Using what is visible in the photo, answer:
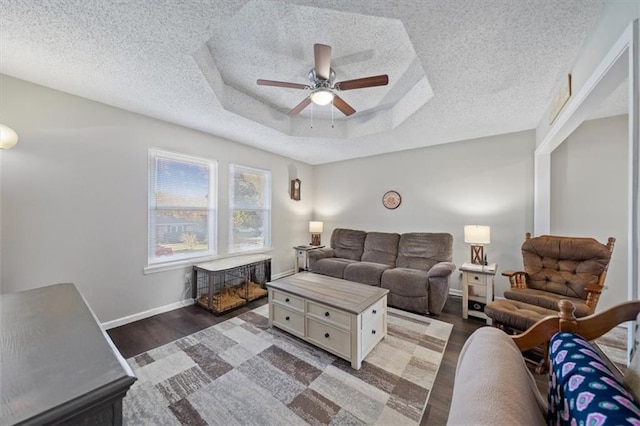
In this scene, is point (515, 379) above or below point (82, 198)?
below

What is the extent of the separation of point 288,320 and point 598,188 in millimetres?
4130

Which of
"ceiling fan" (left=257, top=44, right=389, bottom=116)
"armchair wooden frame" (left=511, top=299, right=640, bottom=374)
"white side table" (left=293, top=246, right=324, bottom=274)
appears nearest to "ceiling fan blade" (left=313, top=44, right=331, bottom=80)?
"ceiling fan" (left=257, top=44, right=389, bottom=116)

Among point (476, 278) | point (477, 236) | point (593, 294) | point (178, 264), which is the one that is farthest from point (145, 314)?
point (593, 294)

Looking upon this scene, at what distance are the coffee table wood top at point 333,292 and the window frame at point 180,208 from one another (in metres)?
1.52

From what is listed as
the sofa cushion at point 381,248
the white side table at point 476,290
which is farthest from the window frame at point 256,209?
the white side table at point 476,290

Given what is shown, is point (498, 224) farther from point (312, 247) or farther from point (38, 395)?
point (38, 395)

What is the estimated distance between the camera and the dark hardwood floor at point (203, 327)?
167 centimetres

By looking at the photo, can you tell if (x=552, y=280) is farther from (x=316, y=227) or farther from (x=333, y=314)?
(x=316, y=227)

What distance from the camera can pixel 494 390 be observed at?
2.09 feet

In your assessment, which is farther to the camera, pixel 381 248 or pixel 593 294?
pixel 381 248

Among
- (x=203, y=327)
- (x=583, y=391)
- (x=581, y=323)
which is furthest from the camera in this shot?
(x=203, y=327)

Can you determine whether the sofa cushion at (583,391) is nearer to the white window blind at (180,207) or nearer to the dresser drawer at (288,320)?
the dresser drawer at (288,320)

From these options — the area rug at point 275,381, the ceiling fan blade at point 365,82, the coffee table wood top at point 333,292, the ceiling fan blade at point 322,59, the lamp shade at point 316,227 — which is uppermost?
the ceiling fan blade at point 322,59

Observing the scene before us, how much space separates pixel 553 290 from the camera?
2.49 meters
